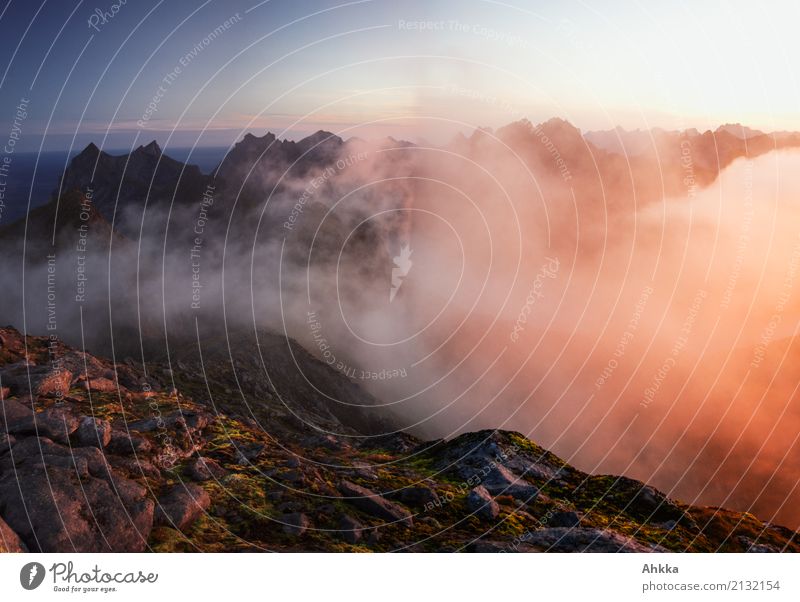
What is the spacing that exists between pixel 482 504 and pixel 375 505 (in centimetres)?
493

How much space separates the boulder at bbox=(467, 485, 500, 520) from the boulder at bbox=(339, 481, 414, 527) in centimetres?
310

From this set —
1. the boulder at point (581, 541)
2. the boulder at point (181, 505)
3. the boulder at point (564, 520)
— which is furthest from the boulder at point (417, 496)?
the boulder at point (181, 505)

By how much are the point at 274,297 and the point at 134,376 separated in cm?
15609

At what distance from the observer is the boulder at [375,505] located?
2136 centimetres

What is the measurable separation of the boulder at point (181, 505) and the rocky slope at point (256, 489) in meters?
0.05

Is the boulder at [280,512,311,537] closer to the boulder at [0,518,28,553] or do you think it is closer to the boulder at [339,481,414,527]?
the boulder at [339,481,414,527]

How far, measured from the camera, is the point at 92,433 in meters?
20.4
